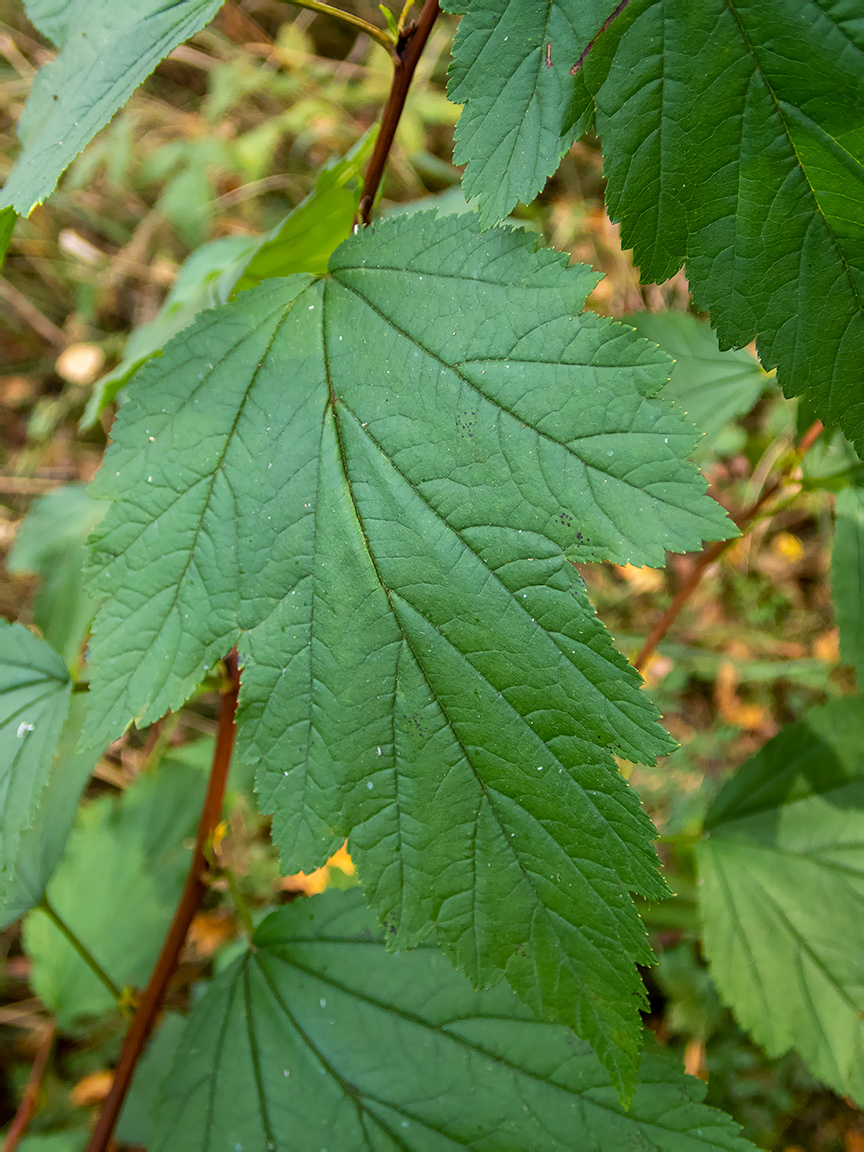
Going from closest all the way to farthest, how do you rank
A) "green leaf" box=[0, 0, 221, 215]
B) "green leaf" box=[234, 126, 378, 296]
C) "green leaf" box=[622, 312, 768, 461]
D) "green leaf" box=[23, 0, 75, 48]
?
"green leaf" box=[0, 0, 221, 215] < "green leaf" box=[23, 0, 75, 48] < "green leaf" box=[234, 126, 378, 296] < "green leaf" box=[622, 312, 768, 461]

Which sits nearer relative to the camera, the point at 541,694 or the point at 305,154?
the point at 541,694

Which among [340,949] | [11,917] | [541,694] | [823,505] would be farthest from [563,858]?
[823,505]

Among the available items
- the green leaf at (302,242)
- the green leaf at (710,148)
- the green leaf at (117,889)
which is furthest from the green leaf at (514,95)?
the green leaf at (117,889)

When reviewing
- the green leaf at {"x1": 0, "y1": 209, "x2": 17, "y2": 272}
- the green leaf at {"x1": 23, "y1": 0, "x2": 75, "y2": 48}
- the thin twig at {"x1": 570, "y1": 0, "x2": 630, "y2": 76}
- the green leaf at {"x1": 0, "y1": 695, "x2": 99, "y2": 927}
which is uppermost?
the green leaf at {"x1": 23, "y1": 0, "x2": 75, "y2": 48}

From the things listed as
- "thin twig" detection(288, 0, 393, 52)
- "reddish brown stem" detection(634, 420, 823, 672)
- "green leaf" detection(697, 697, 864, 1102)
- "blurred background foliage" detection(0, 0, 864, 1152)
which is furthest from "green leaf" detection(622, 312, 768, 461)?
"thin twig" detection(288, 0, 393, 52)

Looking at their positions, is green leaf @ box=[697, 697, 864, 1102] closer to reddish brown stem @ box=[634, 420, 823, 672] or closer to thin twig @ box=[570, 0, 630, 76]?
reddish brown stem @ box=[634, 420, 823, 672]

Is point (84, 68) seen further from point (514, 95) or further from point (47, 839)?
point (47, 839)

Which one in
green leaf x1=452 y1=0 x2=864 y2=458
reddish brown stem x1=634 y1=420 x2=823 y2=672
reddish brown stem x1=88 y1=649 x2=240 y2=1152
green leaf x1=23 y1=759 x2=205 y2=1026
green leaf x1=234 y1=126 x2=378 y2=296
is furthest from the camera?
green leaf x1=23 y1=759 x2=205 y2=1026

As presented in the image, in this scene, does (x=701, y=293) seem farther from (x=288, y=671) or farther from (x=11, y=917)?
(x=11, y=917)
